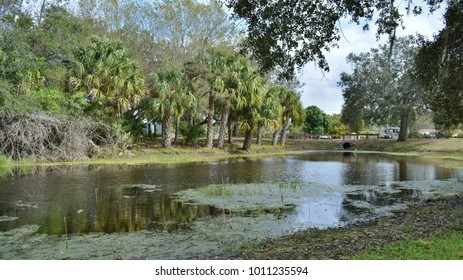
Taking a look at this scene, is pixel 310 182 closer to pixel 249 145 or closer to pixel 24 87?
pixel 24 87

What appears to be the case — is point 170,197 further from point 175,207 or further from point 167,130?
point 167,130

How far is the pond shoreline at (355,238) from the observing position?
7.31m

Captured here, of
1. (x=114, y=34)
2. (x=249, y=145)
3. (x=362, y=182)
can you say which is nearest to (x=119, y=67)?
(x=114, y=34)

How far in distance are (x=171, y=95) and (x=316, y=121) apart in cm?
4972

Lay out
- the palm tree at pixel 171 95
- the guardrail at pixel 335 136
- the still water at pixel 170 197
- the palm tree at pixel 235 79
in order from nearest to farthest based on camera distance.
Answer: the still water at pixel 170 197
the palm tree at pixel 171 95
the palm tree at pixel 235 79
the guardrail at pixel 335 136

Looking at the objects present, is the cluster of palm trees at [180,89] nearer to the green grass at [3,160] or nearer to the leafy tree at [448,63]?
the green grass at [3,160]

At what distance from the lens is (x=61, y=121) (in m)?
27.0

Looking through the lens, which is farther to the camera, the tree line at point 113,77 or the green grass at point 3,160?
the tree line at point 113,77

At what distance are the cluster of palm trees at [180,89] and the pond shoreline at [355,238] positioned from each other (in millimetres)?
18569

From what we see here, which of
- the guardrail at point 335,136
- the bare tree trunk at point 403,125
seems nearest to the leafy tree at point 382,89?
the bare tree trunk at point 403,125

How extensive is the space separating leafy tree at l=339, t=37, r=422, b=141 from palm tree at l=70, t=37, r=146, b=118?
25.9 meters

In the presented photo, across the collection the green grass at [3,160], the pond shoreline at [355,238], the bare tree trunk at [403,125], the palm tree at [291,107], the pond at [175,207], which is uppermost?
the palm tree at [291,107]

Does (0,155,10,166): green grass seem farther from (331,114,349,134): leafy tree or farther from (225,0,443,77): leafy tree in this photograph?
(331,114,349,134): leafy tree

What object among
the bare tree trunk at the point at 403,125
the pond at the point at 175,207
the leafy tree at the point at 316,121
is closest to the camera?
the pond at the point at 175,207
